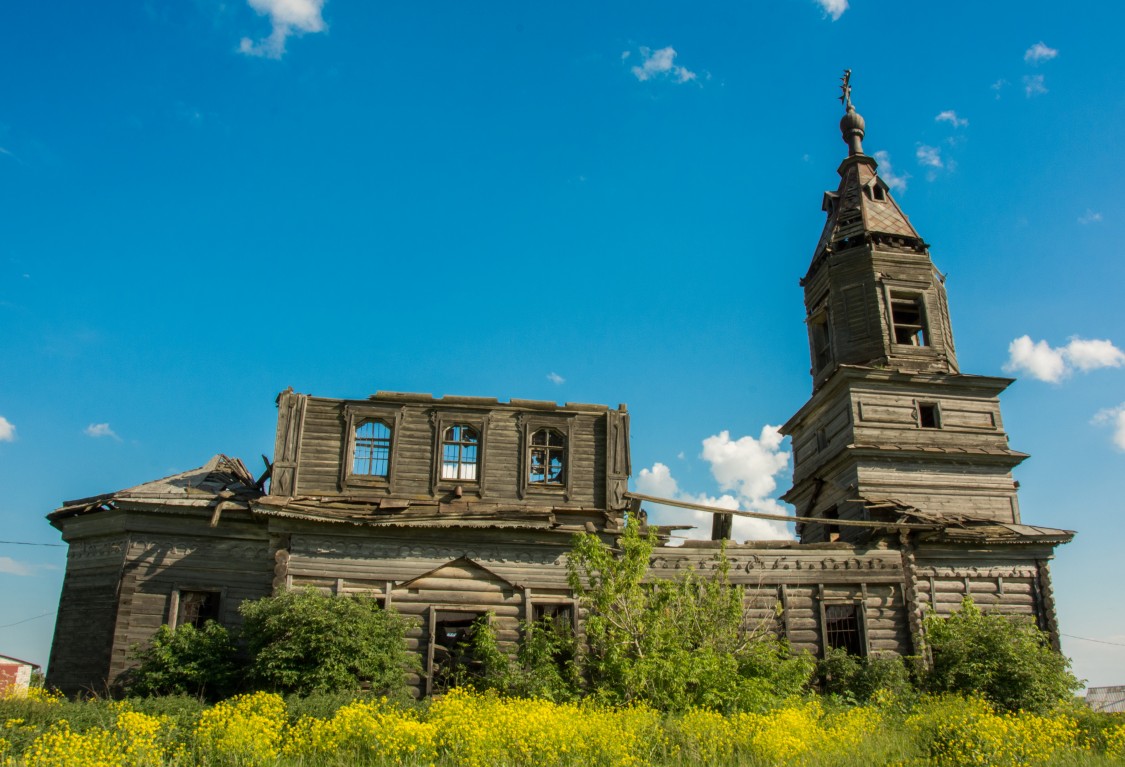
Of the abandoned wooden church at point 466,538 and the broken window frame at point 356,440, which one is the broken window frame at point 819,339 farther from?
the broken window frame at point 356,440

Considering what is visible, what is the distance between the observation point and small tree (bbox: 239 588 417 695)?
18.3m

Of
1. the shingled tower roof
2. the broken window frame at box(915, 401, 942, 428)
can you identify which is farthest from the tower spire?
the broken window frame at box(915, 401, 942, 428)

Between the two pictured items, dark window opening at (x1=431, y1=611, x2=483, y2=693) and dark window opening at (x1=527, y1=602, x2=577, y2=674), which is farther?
dark window opening at (x1=431, y1=611, x2=483, y2=693)

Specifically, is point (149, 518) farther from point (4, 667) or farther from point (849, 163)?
point (4, 667)

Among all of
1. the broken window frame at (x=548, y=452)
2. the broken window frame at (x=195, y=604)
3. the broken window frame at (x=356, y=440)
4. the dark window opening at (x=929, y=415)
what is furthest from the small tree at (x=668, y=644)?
the dark window opening at (x=929, y=415)

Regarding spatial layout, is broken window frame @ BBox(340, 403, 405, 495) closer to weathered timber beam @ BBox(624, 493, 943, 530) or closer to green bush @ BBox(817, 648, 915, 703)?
weathered timber beam @ BBox(624, 493, 943, 530)

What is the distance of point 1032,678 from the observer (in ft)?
69.7

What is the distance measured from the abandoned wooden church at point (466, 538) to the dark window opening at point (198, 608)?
4 centimetres

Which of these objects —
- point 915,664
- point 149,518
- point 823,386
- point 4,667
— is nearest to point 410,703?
point 149,518

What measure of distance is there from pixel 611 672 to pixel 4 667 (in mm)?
53359

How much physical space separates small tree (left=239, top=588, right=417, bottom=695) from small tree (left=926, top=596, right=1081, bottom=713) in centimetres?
1401

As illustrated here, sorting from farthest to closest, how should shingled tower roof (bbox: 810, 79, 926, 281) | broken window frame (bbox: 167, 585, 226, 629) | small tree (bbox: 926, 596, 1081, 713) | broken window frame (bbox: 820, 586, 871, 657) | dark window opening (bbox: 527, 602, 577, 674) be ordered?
shingled tower roof (bbox: 810, 79, 926, 281), broken window frame (bbox: 820, 586, 871, 657), broken window frame (bbox: 167, 585, 226, 629), small tree (bbox: 926, 596, 1081, 713), dark window opening (bbox: 527, 602, 577, 674)

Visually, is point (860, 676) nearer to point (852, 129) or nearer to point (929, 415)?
point (929, 415)

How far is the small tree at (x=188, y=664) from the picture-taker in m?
19.4
